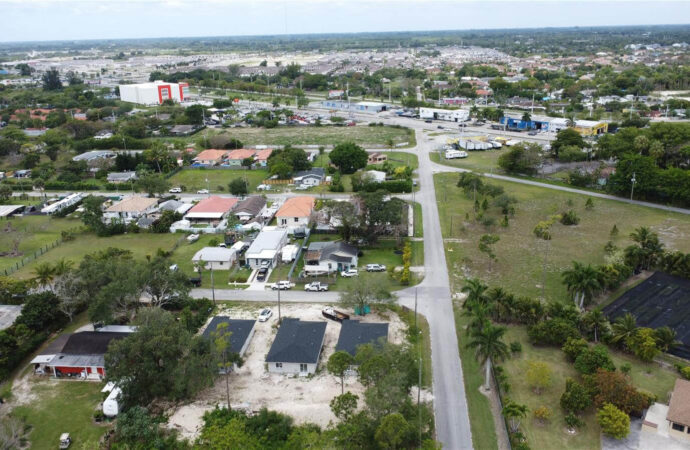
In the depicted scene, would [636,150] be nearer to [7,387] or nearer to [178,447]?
[178,447]

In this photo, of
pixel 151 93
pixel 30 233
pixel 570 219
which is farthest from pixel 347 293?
pixel 151 93

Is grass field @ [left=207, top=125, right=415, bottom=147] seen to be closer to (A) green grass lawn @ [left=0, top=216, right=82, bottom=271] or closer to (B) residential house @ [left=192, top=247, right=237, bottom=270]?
(A) green grass lawn @ [left=0, top=216, right=82, bottom=271]

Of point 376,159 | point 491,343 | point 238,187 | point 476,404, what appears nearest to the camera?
point 491,343

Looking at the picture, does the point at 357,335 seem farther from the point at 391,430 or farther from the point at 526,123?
the point at 526,123

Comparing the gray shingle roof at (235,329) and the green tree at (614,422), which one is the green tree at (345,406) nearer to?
the gray shingle roof at (235,329)

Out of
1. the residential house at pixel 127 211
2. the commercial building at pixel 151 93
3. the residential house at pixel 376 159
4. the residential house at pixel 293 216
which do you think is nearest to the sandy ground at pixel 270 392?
the residential house at pixel 293 216

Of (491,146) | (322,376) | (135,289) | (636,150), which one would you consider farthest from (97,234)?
(636,150)

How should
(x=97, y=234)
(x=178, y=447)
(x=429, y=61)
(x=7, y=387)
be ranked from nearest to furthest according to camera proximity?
(x=178, y=447)
(x=7, y=387)
(x=97, y=234)
(x=429, y=61)
